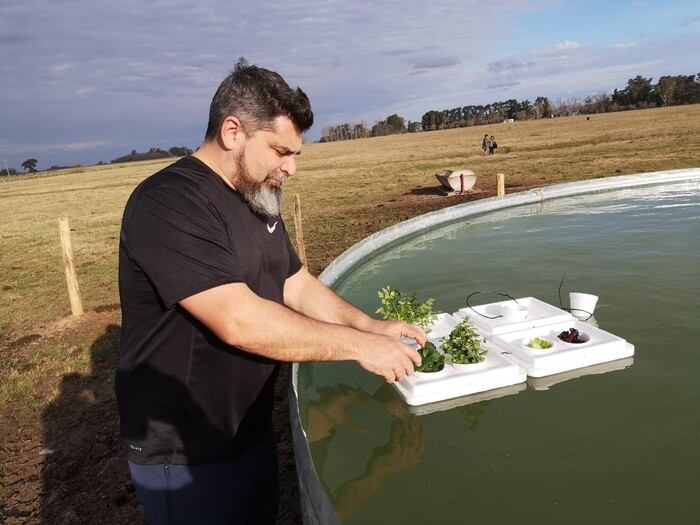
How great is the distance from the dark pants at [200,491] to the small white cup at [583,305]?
4.13 meters

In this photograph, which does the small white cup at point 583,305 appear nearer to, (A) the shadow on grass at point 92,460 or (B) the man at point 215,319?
(A) the shadow on grass at point 92,460

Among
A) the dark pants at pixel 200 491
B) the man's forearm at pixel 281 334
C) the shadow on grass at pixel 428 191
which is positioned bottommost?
the shadow on grass at pixel 428 191

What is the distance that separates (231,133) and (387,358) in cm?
107

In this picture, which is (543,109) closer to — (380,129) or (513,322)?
(380,129)

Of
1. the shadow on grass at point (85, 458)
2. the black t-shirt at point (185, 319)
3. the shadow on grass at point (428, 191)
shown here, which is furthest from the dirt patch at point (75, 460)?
the shadow on grass at point (428, 191)

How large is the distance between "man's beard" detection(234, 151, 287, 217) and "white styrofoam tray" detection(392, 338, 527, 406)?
94.6 inches

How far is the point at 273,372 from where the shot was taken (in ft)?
7.96

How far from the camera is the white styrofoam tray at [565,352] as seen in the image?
4.48m

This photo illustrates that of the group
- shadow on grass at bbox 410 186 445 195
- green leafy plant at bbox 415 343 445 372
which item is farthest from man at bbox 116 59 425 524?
shadow on grass at bbox 410 186 445 195

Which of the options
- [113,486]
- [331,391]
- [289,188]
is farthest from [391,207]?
[113,486]

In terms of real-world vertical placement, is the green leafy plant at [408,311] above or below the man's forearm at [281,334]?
below

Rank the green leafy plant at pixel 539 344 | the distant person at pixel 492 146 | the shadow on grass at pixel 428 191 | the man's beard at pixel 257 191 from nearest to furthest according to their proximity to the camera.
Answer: the man's beard at pixel 257 191
the green leafy plant at pixel 539 344
the shadow on grass at pixel 428 191
the distant person at pixel 492 146

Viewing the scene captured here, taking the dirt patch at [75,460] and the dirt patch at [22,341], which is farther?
the dirt patch at [22,341]

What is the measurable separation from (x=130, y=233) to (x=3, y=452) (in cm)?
401
